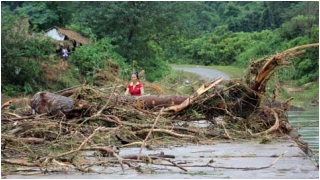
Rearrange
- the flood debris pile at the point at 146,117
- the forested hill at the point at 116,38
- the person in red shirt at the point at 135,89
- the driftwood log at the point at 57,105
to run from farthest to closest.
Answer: the forested hill at the point at 116,38 < the person in red shirt at the point at 135,89 < the driftwood log at the point at 57,105 < the flood debris pile at the point at 146,117

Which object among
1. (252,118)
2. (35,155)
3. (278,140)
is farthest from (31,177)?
(252,118)

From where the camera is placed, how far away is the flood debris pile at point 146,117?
344 inches

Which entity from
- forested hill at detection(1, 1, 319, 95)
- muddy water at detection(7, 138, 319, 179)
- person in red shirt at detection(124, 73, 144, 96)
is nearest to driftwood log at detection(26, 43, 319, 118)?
person in red shirt at detection(124, 73, 144, 96)

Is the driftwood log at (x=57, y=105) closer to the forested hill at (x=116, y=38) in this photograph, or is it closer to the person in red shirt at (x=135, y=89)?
the person in red shirt at (x=135, y=89)

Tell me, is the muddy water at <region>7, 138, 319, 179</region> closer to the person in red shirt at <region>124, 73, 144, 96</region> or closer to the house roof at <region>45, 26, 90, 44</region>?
the person in red shirt at <region>124, 73, 144, 96</region>

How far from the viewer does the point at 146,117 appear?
10352 millimetres

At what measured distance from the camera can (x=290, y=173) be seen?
6445 millimetres

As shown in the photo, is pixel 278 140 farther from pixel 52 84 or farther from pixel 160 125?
pixel 52 84

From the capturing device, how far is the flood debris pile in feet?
28.6

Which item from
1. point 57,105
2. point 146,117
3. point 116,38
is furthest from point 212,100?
point 116,38

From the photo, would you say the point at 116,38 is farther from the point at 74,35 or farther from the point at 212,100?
the point at 212,100

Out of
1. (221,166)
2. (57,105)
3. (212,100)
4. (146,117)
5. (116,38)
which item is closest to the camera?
(221,166)

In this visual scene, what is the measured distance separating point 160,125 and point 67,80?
2111 cm

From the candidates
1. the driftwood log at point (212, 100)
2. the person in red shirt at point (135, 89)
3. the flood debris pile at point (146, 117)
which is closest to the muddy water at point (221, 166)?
the flood debris pile at point (146, 117)
